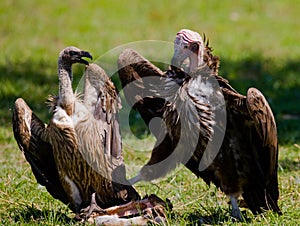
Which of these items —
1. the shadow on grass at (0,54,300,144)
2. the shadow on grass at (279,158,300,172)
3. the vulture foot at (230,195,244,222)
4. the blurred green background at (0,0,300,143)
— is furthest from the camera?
the blurred green background at (0,0,300,143)

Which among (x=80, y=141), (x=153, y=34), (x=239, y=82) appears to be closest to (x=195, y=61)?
(x=80, y=141)

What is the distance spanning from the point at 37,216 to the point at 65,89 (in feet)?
3.14

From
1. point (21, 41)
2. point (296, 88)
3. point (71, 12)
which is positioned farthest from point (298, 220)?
point (71, 12)

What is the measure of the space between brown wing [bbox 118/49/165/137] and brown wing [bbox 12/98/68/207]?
2.62ft

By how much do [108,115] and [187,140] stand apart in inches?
23.4

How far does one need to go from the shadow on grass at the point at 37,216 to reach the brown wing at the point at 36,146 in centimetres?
17

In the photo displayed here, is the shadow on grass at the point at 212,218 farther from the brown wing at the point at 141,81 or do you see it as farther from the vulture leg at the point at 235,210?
the brown wing at the point at 141,81

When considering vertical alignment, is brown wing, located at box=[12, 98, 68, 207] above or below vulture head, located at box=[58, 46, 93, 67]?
below

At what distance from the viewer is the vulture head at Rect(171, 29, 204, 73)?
5.36m

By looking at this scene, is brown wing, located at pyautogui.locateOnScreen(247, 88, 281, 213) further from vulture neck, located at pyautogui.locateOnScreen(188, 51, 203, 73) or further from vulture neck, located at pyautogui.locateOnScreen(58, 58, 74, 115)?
vulture neck, located at pyautogui.locateOnScreen(58, 58, 74, 115)

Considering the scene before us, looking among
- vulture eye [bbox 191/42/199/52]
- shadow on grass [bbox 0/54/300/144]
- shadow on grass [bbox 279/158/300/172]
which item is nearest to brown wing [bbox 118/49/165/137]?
vulture eye [bbox 191/42/199/52]

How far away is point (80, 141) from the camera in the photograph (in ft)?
16.5

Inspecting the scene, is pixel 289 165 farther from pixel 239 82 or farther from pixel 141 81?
pixel 239 82

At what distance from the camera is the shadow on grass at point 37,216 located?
5082 millimetres
